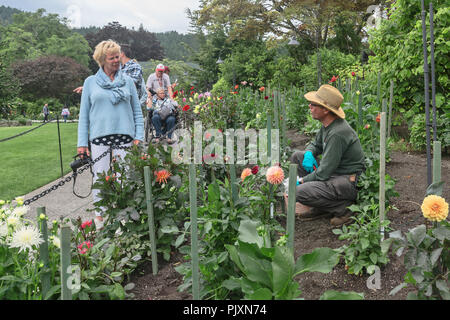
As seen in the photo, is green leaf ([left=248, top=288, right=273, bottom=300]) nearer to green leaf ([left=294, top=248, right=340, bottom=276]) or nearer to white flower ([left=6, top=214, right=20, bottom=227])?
green leaf ([left=294, top=248, right=340, bottom=276])

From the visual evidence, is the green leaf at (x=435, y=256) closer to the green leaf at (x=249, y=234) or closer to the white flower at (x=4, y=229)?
the green leaf at (x=249, y=234)

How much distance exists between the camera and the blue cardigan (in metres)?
3.24

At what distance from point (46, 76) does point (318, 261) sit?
36915 millimetres

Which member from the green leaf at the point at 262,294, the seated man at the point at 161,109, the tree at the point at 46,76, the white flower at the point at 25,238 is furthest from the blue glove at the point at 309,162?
the tree at the point at 46,76

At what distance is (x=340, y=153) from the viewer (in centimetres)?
309

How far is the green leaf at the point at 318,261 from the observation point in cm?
168

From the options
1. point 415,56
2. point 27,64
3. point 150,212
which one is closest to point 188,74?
point 27,64

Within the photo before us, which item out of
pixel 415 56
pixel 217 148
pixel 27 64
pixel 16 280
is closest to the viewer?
pixel 16 280

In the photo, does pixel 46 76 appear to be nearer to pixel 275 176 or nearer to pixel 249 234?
pixel 275 176

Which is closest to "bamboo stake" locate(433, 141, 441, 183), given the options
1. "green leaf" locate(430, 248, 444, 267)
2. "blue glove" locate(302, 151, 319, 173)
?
"green leaf" locate(430, 248, 444, 267)
